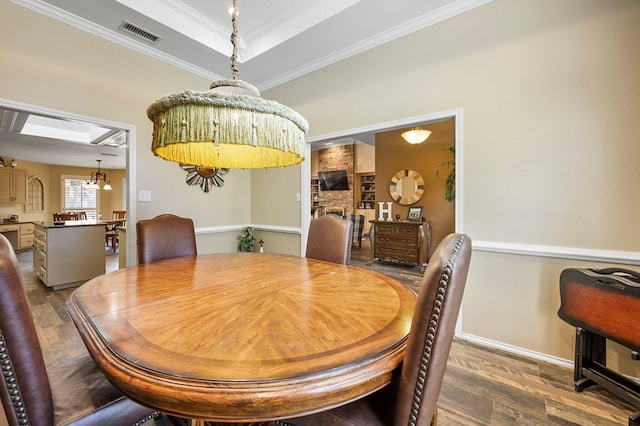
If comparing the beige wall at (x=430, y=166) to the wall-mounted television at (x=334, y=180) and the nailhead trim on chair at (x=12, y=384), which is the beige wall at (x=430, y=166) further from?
the nailhead trim on chair at (x=12, y=384)

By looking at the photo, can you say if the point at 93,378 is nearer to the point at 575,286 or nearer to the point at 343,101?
the point at 575,286

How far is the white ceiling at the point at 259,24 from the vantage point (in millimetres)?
2281

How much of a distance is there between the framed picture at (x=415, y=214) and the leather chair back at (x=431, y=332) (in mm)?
4274

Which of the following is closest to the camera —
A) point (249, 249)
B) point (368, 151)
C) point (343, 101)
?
point (343, 101)

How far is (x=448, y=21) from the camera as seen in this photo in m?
2.32

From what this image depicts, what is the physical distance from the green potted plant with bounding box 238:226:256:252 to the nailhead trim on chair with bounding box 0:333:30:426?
123 inches

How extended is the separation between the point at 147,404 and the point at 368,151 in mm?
8057

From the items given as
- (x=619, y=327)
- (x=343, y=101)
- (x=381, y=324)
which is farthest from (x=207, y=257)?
(x=619, y=327)

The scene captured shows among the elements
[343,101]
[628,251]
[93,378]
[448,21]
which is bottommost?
[93,378]

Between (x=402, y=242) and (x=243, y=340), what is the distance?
13.7 feet

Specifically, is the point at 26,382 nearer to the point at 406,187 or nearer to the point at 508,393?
the point at 508,393

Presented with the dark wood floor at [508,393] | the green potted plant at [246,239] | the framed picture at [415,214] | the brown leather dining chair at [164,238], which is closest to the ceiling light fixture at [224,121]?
the brown leather dining chair at [164,238]

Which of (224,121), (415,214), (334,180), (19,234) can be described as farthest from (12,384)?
(19,234)

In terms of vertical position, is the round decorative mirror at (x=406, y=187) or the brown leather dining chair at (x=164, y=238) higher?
the round decorative mirror at (x=406, y=187)
